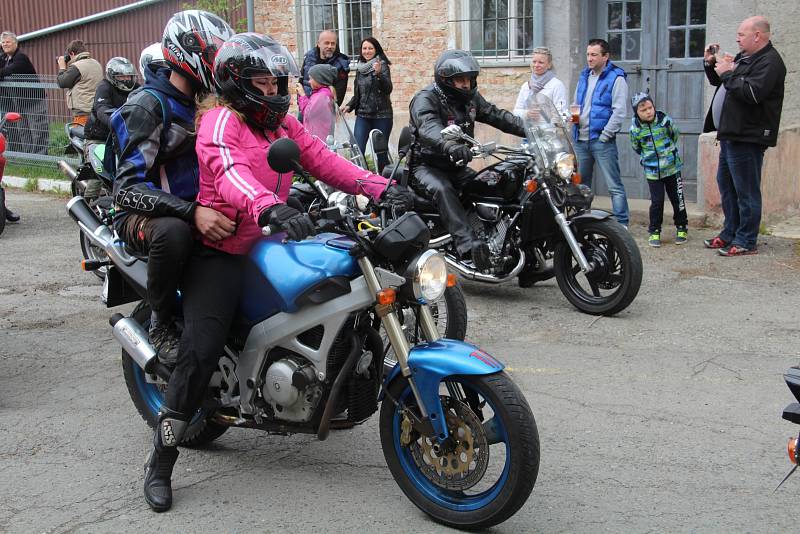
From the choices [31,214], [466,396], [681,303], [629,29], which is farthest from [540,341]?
[31,214]

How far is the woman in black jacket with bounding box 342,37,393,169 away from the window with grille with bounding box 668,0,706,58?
3260 millimetres

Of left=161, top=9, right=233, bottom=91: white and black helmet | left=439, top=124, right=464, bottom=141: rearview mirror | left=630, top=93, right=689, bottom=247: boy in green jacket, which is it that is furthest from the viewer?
left=630, top=93, right=689, bottom=247: boy in green jacket

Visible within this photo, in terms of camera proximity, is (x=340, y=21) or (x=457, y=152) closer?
(x=457, y=152)

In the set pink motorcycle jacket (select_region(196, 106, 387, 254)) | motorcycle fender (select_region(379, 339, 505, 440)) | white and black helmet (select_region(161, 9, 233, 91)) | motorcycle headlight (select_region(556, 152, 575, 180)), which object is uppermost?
white and black helmet (select_region(161, 9, 233, 91))

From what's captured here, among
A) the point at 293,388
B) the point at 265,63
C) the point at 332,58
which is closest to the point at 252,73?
the point at 265,63

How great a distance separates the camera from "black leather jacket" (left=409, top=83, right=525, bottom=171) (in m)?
7.28

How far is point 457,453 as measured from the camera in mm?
3936

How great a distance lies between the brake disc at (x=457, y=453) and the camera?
3863 mm

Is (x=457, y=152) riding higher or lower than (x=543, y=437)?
higher

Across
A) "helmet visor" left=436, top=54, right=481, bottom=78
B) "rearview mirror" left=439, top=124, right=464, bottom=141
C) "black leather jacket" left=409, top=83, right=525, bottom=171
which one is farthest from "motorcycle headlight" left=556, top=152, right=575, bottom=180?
"helmet visor" left=436, top=54, right=481, bottom=78

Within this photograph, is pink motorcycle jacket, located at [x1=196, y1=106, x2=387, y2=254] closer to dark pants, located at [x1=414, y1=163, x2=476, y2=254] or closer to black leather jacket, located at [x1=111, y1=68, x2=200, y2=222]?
black leather jacket, located at [x1=111, y1=68, x2=200, y2=222]

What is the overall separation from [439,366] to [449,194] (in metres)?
3.55

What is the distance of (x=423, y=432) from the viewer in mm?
3949

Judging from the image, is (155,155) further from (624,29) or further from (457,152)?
(624,29)
